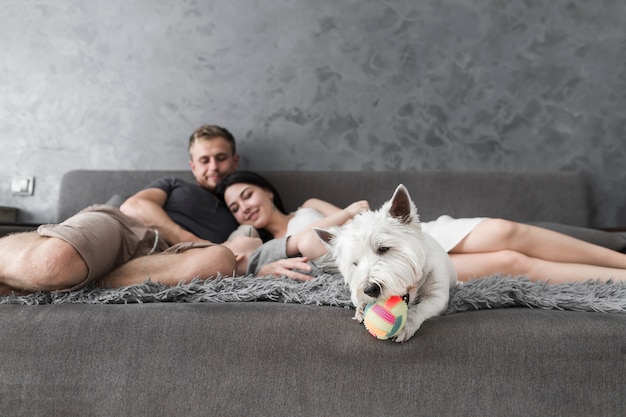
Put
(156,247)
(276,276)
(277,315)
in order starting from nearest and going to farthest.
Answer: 1. (277,315)
2. (276,276)
3. (156,247)

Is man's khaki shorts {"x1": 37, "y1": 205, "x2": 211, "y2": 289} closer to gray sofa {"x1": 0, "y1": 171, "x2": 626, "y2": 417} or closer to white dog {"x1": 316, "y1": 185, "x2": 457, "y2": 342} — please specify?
gray sofa {"x1": 0, "y1": 171, "x2": 626, "y2": 417}

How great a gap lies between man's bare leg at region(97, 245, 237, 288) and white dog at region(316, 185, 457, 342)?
0.50 metres

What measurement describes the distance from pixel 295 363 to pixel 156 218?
1.25 metres

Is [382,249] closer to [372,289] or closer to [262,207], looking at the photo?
[372,289]

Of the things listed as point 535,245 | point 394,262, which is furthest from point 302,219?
point 394,262

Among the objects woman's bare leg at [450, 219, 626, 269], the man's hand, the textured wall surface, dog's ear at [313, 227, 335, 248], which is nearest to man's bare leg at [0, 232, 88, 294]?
the man's hand

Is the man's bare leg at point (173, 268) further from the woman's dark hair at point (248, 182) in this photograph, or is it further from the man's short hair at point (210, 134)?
the man's short hair at point (210, 134)

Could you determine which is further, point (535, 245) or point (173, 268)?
point (535, 245)

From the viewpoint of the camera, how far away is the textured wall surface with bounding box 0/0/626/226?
3039 millimetres

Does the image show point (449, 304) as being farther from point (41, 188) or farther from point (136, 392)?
point (41, 188)

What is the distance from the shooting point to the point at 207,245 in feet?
6.71

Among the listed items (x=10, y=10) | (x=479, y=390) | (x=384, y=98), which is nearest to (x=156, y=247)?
(x=479, y=390)

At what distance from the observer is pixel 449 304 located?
4.97 feet

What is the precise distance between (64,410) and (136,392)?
0.65ft
